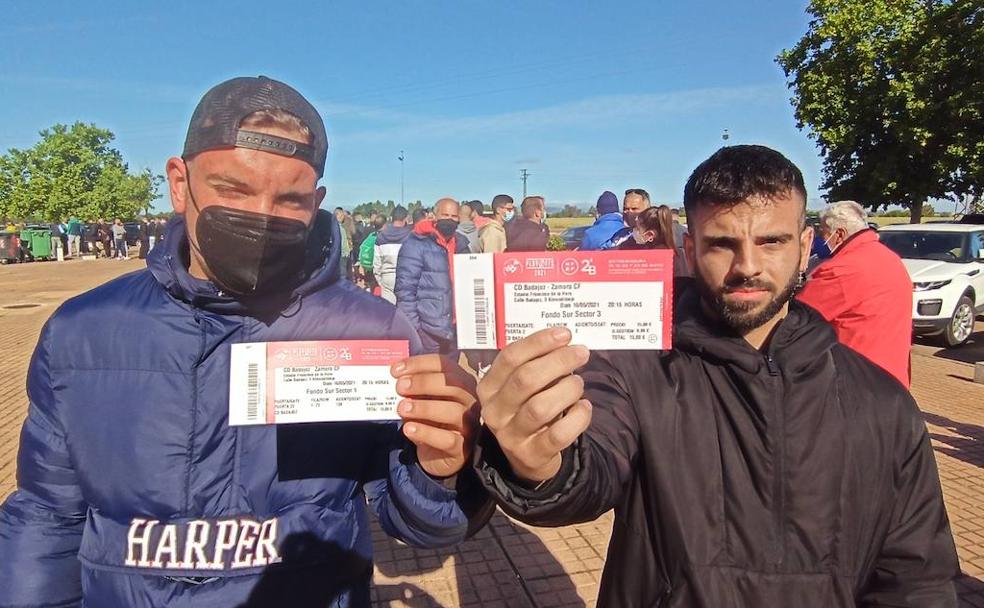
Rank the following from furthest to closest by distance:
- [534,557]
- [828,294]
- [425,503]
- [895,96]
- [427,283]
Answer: [895,96] < [427,283] < [534,557] < [828,294] < [425,503]

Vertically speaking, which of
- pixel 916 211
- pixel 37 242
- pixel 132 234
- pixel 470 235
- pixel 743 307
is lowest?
pixel 743 307

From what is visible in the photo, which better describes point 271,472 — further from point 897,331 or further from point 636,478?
point 897,331

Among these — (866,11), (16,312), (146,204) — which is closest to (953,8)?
(866,11)

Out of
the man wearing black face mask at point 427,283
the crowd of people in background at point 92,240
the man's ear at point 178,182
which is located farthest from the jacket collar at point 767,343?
the crowd of people in background at point 92,240

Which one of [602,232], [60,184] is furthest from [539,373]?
[60,184]

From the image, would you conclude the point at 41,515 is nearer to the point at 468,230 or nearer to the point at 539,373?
the point at 539,373

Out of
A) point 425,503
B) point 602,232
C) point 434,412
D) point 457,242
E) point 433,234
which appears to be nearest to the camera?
point 434,412

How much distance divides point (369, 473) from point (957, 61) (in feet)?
87.3

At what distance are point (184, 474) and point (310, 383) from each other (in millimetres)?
458

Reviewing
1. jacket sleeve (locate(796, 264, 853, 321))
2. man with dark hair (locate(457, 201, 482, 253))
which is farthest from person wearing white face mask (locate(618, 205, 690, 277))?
man with dark hair (locate(457, 201, 482, 253))

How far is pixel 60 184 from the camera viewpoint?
4941cm

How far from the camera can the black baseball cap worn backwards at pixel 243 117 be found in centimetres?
165

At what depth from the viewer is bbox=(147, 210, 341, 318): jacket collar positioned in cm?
167

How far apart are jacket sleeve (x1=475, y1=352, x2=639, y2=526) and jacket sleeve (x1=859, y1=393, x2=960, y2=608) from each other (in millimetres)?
733
